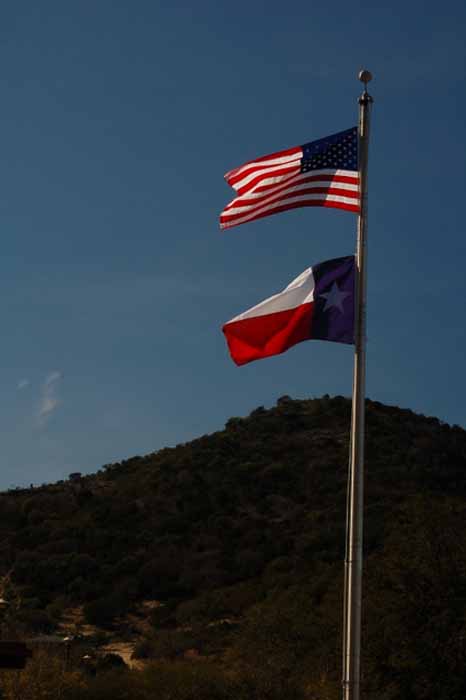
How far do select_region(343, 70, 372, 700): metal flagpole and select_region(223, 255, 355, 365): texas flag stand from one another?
17 cm

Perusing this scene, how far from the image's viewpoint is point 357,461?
1591cm

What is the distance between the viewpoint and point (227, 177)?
18.4m

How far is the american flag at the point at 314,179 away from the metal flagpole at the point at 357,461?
241 millimetres

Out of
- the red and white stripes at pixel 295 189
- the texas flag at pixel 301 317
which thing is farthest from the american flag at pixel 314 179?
the texas flag at pixel 301 317

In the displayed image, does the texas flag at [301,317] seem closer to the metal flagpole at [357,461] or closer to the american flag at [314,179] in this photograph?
the metal flagpole at [357,461]

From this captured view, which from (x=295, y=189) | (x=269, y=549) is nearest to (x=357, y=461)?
(x=295, y=189)

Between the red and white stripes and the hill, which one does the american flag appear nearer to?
the red and white stripes

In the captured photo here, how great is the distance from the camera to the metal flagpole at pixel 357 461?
15366 millimetres

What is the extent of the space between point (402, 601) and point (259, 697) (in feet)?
17.2

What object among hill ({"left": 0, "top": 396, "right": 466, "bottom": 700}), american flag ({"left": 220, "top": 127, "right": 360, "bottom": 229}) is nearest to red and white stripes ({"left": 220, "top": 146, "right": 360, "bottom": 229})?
american flag ({"left": 220, "top": 127, "right": 360, "bottom": 229})

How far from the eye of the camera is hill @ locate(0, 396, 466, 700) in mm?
33188

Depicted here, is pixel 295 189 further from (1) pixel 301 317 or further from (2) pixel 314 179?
(1) pixel 301 317

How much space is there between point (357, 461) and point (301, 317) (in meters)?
2.25

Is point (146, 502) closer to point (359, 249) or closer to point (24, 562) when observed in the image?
point (24, 562)
